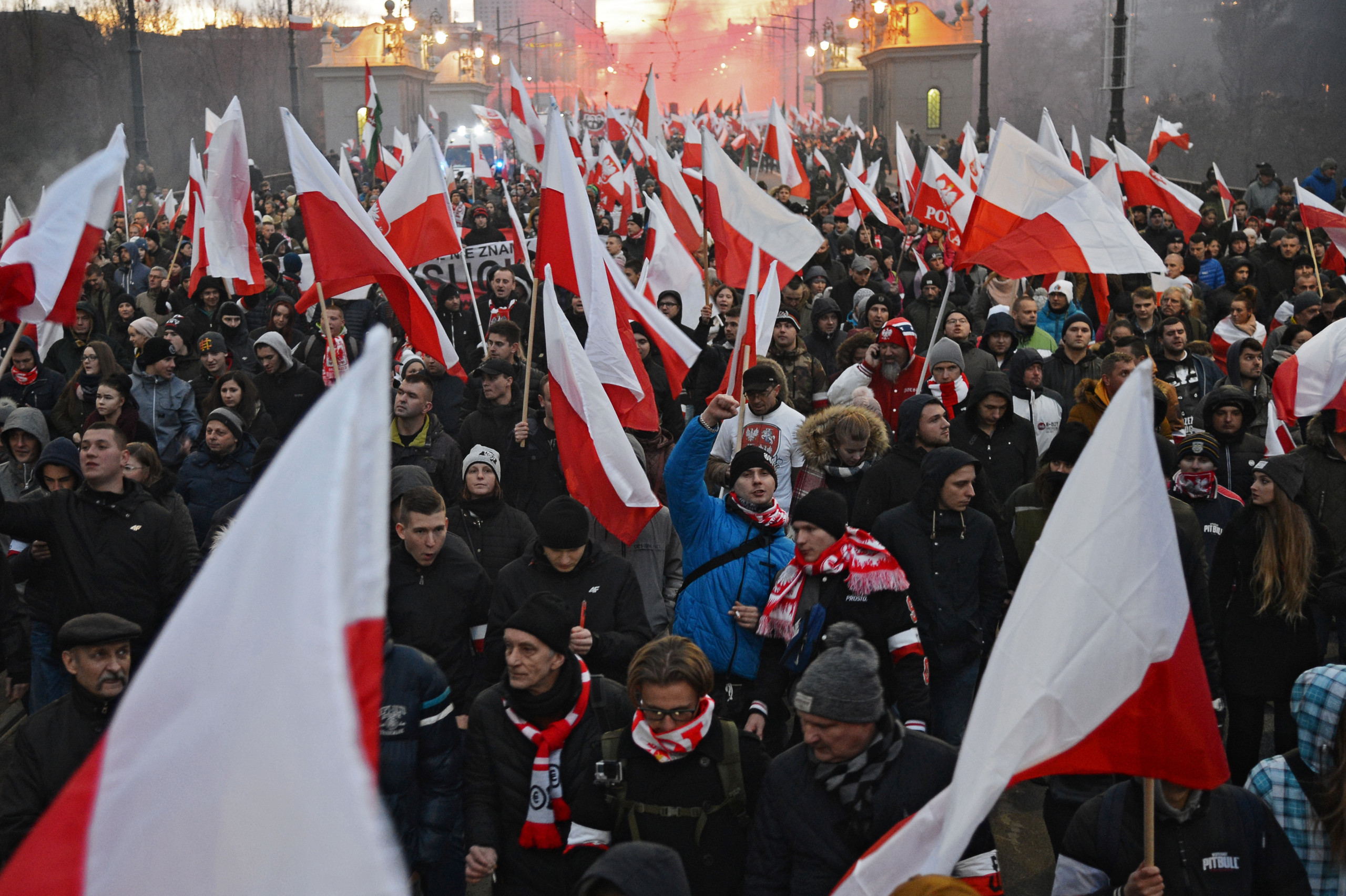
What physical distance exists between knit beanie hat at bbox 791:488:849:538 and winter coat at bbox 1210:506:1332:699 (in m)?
1.70

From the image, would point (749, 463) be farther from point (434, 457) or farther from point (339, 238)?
point (339, 238)

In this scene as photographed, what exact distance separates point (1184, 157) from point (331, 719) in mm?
38141

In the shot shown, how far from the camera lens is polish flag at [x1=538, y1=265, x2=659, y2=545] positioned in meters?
5.36

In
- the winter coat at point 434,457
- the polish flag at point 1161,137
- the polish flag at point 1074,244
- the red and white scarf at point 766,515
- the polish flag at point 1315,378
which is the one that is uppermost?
the polish flag at point 1161,137

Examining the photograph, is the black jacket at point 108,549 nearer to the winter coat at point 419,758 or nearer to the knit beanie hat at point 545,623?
the winter coat at point 419,758

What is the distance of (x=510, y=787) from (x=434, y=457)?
3.35 meters

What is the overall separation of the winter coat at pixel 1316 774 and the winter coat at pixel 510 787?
1.77 metres

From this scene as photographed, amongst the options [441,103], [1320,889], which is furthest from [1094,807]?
[441,103]

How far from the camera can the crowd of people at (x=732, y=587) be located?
3178mm

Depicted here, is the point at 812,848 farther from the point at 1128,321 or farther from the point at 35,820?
the point at 1128,321

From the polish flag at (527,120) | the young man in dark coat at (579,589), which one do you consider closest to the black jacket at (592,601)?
the young man in dark coat at (579,589)

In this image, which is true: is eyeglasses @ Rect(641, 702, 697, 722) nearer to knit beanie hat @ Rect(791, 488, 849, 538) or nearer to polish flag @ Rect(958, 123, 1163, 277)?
knit beanie hat @ Rect(791, 488, 849, 538)

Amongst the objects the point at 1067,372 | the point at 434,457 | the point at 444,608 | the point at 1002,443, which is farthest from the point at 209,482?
the point at 1067,372

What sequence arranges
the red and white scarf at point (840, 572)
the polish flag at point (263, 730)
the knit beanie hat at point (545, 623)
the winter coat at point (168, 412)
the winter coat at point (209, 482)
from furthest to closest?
the winter coat at point (168, 412)
the winter coat at point (209, 482)
the red and white scarf at point (840, 572)
the knit beanie hat at point (545, 623)
the polish flag at point (263, 730)
